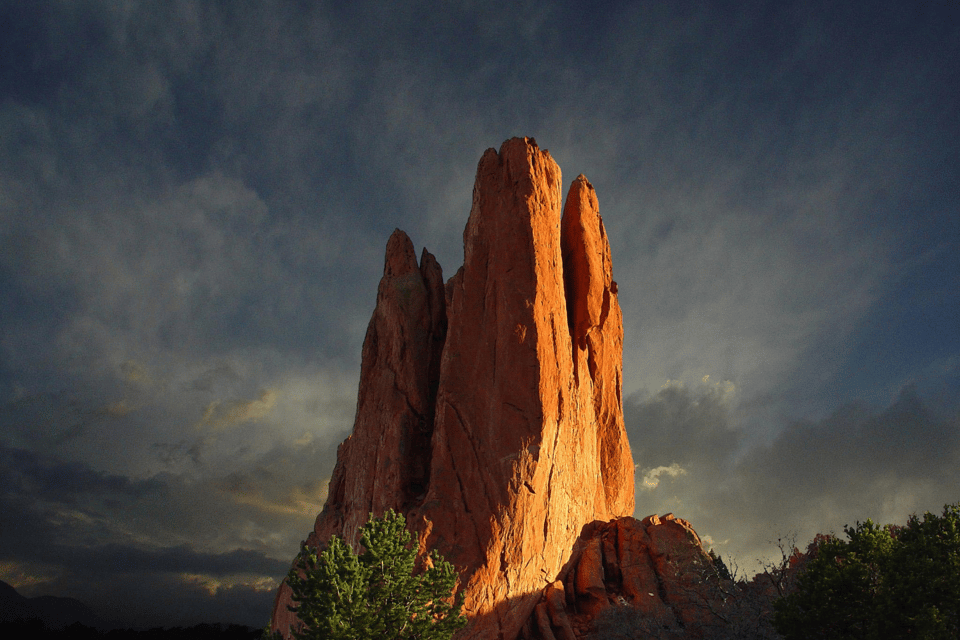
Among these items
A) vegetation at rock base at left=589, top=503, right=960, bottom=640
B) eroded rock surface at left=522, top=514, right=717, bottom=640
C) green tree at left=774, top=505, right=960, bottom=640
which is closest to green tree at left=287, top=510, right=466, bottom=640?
eroded rock surface at left=522, top=514, right=717, bottom=640

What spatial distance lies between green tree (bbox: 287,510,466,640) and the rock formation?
5017 mm

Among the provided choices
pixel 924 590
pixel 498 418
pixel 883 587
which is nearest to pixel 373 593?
pixel 498 418

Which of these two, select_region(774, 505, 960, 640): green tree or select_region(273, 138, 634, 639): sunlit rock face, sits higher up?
select_region(273, 138, 634, 639): sunlit rock face

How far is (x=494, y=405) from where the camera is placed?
28.5m

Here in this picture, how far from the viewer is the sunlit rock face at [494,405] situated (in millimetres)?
26609

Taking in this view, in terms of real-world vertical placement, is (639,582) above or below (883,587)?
above

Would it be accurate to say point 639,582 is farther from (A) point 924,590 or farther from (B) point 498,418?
(A) point 924,590

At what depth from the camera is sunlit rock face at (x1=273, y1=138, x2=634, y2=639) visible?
26609mm

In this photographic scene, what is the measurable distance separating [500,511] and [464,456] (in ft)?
10.2

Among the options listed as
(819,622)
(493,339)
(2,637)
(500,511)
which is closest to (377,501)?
(500,511)

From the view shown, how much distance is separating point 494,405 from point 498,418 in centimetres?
67

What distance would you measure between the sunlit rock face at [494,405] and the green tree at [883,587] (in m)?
10.6

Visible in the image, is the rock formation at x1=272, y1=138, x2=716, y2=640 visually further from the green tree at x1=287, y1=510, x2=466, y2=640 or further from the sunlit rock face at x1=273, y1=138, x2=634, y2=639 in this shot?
the green tree at x1=287, y1=510, x2=466, y2=640

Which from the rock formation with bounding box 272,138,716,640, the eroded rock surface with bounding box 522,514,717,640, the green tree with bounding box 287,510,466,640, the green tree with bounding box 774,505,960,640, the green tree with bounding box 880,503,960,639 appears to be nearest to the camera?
the green tree with bounding box 287,510,466,640
